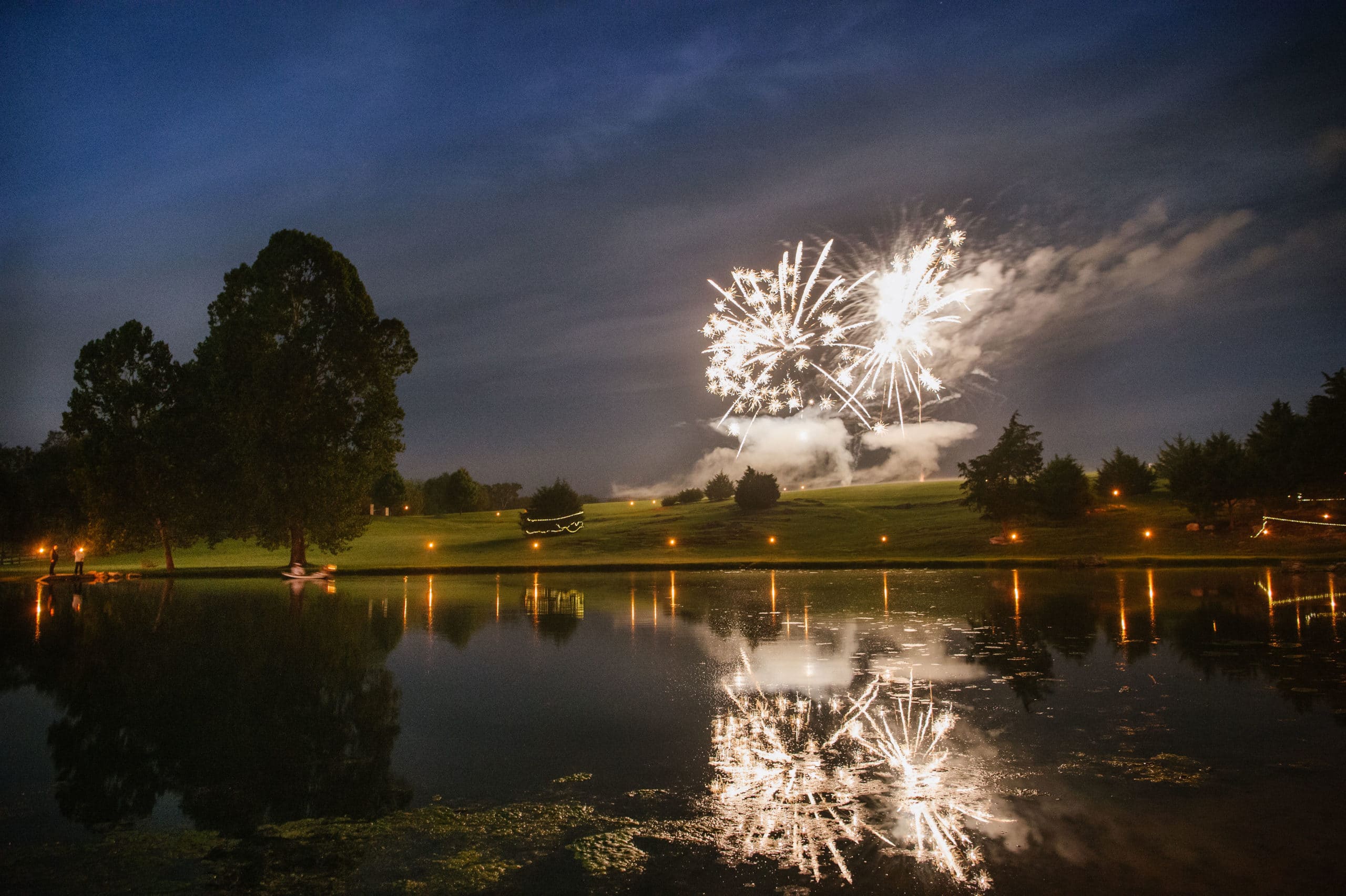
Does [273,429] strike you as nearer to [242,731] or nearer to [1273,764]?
[242,731]

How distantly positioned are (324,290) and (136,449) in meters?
15.4

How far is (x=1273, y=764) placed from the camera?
22.8 ft

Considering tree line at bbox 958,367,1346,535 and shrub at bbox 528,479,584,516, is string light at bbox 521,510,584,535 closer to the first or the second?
shrub at bbox 528,479,584,516

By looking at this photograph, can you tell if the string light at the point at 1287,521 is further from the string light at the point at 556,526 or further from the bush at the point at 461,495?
the bush at the point at 461,495

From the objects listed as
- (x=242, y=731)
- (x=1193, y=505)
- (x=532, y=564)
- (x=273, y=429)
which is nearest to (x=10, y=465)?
(x=273, y=429)

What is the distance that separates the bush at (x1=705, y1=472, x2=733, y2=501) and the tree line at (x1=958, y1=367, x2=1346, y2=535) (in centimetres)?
3367

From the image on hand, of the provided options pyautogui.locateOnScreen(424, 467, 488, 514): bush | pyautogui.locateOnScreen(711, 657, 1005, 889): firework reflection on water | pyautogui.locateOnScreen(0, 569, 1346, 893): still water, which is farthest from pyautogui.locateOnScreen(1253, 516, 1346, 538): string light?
pyautogui.locateOnScreen(424, 467, 488, 514): bush

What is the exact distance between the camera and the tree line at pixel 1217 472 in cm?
4034

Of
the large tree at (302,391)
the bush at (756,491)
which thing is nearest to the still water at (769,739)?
the large tree at (302,391)

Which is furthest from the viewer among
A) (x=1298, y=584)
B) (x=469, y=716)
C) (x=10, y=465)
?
(x=10, y=465)

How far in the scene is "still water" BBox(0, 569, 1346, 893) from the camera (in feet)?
17.1

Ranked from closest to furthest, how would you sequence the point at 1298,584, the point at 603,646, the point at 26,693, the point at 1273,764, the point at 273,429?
the point at 1273,764
the point at 26,693
the point at 603,646
the point at 1298,584
the point at 273,429

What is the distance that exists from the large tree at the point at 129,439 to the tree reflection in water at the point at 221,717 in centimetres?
2889

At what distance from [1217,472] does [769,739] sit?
1736 inches
